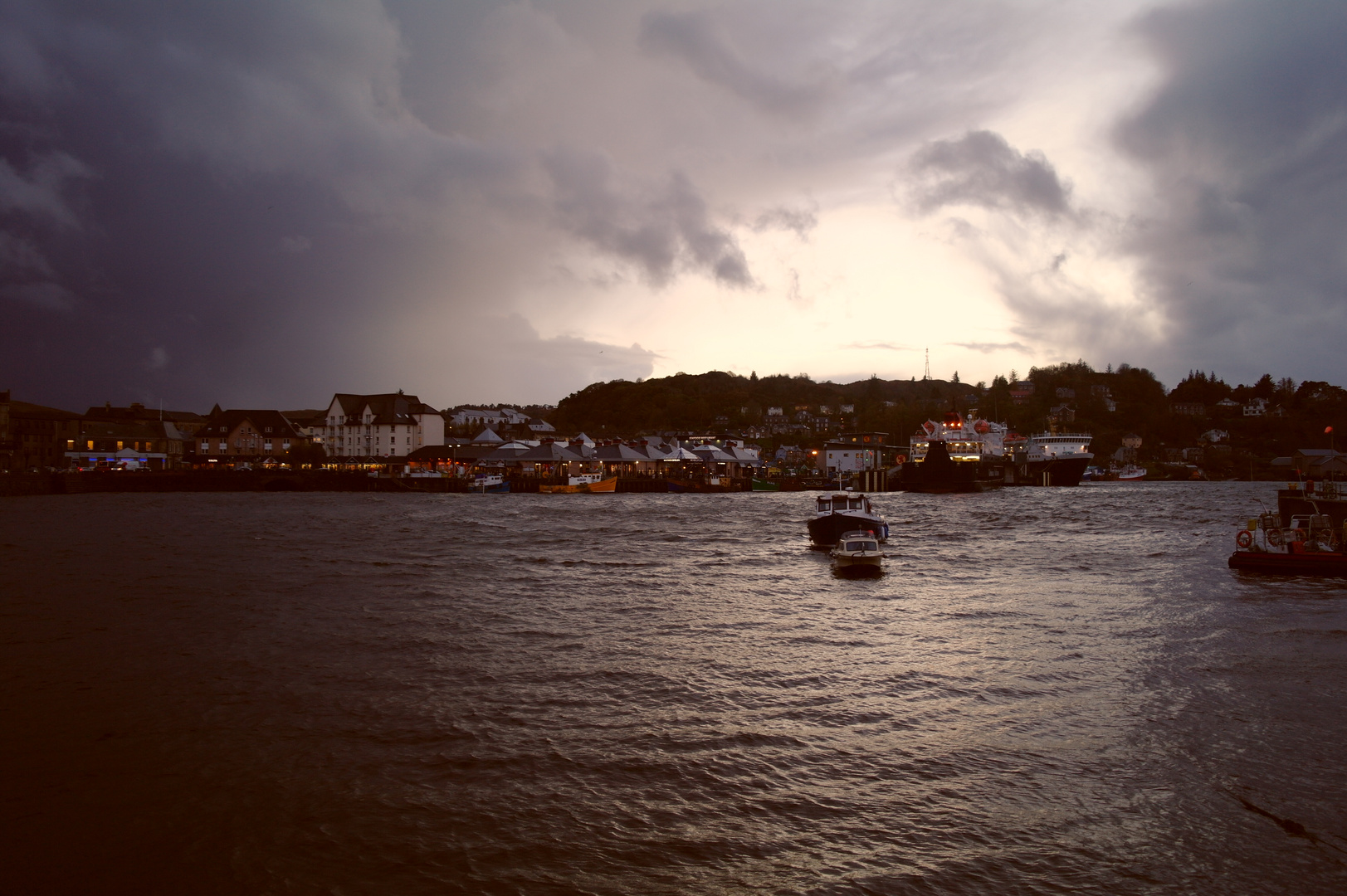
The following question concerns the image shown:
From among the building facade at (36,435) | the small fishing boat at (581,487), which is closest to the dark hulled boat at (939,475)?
the small fishing boat at (581,487)

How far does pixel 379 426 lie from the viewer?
116 metres

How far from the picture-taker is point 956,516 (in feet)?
173

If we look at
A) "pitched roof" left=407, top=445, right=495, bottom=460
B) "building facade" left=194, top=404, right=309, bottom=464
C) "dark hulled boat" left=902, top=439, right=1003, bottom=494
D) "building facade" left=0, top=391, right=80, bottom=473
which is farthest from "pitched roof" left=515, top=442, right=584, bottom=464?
"building facade" left=0, top=391, right=80, bottom=473

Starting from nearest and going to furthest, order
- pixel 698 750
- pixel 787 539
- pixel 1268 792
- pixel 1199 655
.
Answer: pixel 1268 792
pixel 698 750
pixel 1199 655
pixel 787 539

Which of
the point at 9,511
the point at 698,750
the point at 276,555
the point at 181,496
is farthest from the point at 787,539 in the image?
the point at 181,496

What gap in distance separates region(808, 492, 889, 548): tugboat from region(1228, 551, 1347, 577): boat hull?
1226 centimetres

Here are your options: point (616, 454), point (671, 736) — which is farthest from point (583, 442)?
point (671, 736)

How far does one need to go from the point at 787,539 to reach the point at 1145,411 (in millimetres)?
190066

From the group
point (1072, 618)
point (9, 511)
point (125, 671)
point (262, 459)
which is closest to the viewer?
point (125, 671)

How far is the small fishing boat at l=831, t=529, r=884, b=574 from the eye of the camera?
2531 cm

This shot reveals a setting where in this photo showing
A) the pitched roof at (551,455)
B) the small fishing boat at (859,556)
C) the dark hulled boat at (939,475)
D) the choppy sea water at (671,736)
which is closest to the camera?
the choppy sea water at (671,736)

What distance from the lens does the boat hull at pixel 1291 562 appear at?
2286cm

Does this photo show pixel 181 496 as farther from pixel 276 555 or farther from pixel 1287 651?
pixel 1287 651

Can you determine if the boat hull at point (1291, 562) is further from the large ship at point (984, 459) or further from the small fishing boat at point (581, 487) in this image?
the small fishing boat at point (581, 487)
